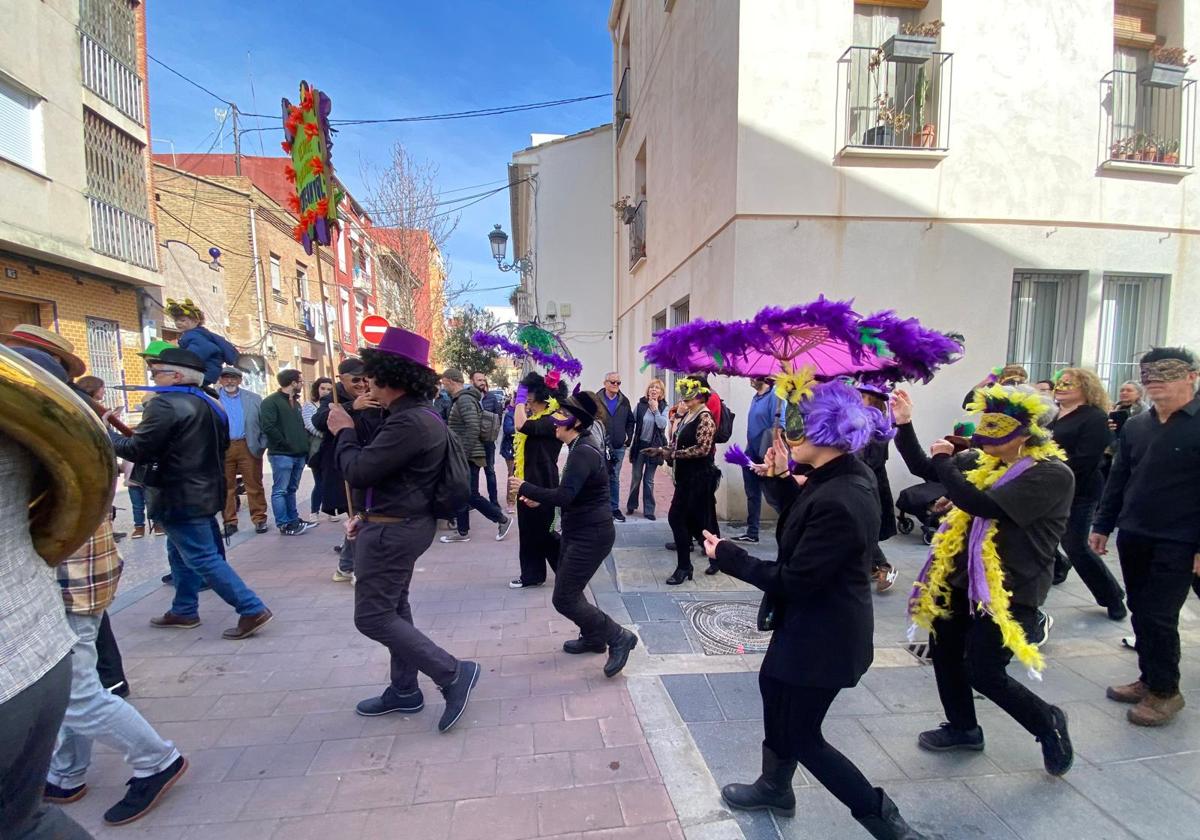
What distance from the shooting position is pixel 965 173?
21.9 feet

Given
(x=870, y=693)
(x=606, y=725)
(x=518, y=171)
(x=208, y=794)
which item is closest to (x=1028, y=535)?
(x=870, y=693)

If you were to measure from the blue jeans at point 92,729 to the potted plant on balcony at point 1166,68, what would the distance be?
1107 centimetres

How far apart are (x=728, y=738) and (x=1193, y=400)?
121 inches

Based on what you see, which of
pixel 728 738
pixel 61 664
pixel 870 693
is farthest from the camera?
pixel 870 693

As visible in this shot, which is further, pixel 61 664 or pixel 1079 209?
pixel 1079 209

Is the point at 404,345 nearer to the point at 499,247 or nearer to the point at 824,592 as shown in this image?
the point at 824,592

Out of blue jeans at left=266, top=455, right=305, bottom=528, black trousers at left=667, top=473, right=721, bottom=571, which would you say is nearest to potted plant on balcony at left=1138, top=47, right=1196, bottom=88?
black trousers at left=667, top=473, right=721, bottom=571

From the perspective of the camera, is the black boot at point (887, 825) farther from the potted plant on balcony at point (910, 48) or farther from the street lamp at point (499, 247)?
the street lamp at point (499, 247)

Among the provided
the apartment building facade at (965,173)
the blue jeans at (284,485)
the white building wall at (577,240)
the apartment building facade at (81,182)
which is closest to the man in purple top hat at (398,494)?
the blue jeans at (284,485)

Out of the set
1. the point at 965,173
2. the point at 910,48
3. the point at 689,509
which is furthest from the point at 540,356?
the point at 965,173

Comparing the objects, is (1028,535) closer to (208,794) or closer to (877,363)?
(877,363)

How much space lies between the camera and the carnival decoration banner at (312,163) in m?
4.65

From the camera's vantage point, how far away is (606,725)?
2953 mm

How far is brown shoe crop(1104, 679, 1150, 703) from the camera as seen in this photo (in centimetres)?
308
